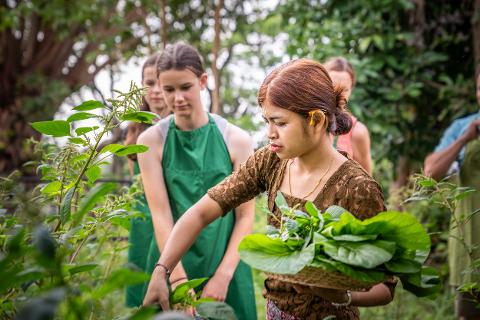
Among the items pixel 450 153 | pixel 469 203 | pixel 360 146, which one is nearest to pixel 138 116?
pixel 360 146

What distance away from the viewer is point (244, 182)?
1.92 metres

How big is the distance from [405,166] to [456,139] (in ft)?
7.68

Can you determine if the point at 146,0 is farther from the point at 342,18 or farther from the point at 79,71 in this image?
the point at 342,18

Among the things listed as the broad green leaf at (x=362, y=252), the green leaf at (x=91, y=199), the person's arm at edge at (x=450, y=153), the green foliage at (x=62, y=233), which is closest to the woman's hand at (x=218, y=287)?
the green foliage at (x=62, y=233)

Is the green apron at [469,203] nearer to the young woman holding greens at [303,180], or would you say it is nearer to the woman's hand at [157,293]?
the young woman holding greens at [303,180]

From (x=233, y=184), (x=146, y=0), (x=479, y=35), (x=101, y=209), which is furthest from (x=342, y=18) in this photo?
(x=146, y=0)

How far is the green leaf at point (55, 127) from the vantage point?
1.38 metres

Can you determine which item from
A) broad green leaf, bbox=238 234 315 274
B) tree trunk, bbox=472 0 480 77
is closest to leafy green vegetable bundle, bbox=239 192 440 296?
broad green leaf, bbox=238 234 315 274

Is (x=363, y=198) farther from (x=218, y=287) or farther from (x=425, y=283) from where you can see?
(x=218, y=287)

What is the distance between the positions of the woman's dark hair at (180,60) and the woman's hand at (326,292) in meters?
1.36

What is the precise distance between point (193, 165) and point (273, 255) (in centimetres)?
132

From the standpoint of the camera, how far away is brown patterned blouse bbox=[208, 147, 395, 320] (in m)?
1.62

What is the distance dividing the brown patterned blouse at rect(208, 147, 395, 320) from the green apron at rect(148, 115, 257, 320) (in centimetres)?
64

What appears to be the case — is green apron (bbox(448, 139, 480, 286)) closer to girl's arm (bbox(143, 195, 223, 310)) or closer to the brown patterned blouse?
the brown patterned blouse
